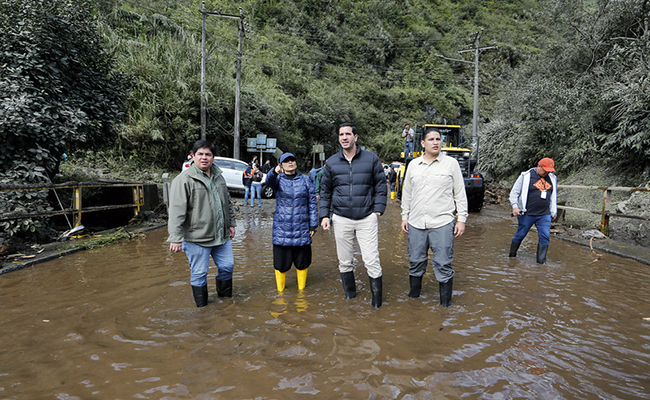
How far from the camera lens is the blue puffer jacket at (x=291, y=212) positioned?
4.34 m

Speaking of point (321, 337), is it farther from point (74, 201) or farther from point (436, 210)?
point (74, 201)

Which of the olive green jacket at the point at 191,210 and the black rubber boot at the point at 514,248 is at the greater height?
the olive green jacket at the point at 191,210

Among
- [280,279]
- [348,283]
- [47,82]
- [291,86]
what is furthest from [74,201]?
[291,86]

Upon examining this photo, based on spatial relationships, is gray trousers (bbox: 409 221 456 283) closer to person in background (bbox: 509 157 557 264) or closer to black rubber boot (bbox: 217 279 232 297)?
black rubber boot (bbox: 217 279 232 297)

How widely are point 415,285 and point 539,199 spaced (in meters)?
2.91

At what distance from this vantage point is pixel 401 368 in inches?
108

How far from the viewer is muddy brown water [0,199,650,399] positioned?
2512 millimetres

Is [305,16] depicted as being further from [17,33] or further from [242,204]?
[17,33]

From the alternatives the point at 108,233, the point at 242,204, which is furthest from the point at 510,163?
the point at 108,233

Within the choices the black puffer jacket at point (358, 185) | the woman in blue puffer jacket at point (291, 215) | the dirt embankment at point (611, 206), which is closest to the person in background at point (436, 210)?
the black puffer jacket at point (358, 185)

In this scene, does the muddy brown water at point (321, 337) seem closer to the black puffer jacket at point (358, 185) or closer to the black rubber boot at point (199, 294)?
the black rubber boot at point (199, 294)

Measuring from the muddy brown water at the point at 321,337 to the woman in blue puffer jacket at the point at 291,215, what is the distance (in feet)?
1.54

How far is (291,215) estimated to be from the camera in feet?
14.3

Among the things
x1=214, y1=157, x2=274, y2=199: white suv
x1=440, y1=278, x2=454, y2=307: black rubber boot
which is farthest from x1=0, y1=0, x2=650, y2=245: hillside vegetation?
x1=440, y1=278, x2=454, y2=307: black rubber boot
